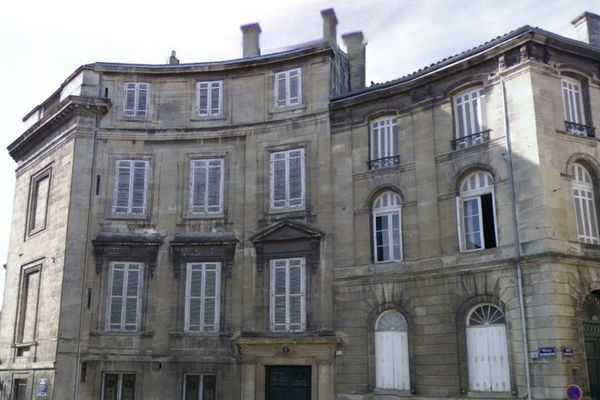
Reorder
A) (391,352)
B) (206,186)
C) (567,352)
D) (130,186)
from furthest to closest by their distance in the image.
A: 1. (130,186)
2. (206,186)
3. (391,352)
4. (567,352)

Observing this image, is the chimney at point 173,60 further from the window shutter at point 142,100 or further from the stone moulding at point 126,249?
the stone moulding at point 126,249

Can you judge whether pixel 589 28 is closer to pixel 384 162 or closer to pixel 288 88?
pixel 384 162

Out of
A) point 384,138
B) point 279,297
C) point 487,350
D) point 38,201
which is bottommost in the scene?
point 487,350

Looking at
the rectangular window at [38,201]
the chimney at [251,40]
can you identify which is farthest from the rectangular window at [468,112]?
the rectangular window at [38,201]

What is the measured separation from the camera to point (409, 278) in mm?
18906

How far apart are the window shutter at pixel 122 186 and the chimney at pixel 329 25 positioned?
8.10m

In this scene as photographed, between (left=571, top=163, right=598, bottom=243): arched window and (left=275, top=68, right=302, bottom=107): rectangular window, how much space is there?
353 inches

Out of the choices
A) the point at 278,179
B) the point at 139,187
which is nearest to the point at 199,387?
the point at 139,187

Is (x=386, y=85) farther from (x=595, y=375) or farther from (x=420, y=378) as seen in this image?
(x=595, y=375)

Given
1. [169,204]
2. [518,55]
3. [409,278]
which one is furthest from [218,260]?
[518,55]

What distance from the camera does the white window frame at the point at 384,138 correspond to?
2042 centimetres

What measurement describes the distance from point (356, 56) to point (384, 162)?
5.76 metres

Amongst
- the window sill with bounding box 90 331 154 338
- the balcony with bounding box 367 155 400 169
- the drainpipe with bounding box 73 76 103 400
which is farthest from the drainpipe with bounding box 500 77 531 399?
the drainpipe with bounding box 73 76 103 400

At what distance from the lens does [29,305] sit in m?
23.8
